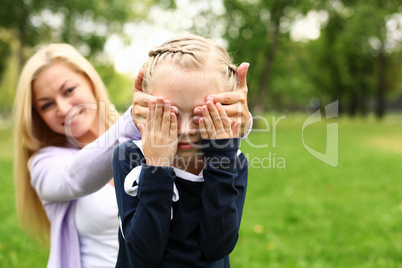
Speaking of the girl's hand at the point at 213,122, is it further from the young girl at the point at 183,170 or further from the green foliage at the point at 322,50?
the green foliage at the point at 322,50

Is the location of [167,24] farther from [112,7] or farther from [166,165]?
[166,165]

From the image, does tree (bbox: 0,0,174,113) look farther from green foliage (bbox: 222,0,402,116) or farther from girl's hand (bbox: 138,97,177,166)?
girl's hand (bbox: 138,97,177,166)

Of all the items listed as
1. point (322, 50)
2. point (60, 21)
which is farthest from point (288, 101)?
point (60, 21)

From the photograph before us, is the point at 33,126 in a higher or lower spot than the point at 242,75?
lower

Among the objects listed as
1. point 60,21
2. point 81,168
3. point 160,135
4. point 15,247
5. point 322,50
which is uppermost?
point 322,50

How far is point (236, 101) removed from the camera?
58.6 inches

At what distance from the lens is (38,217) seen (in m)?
2.70

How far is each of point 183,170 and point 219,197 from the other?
219 mm

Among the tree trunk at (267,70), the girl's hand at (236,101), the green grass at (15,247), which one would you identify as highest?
the tree trunk at (267,70)

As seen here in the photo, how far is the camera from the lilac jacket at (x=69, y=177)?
1.90 metres

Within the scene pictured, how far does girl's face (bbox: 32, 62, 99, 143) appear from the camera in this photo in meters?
2.36

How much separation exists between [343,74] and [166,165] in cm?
4141

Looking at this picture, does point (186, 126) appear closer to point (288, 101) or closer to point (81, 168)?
point (81, 168)

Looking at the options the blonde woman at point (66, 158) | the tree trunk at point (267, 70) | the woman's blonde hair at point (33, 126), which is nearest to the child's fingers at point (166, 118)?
the blonde woman at point (66, 158)
